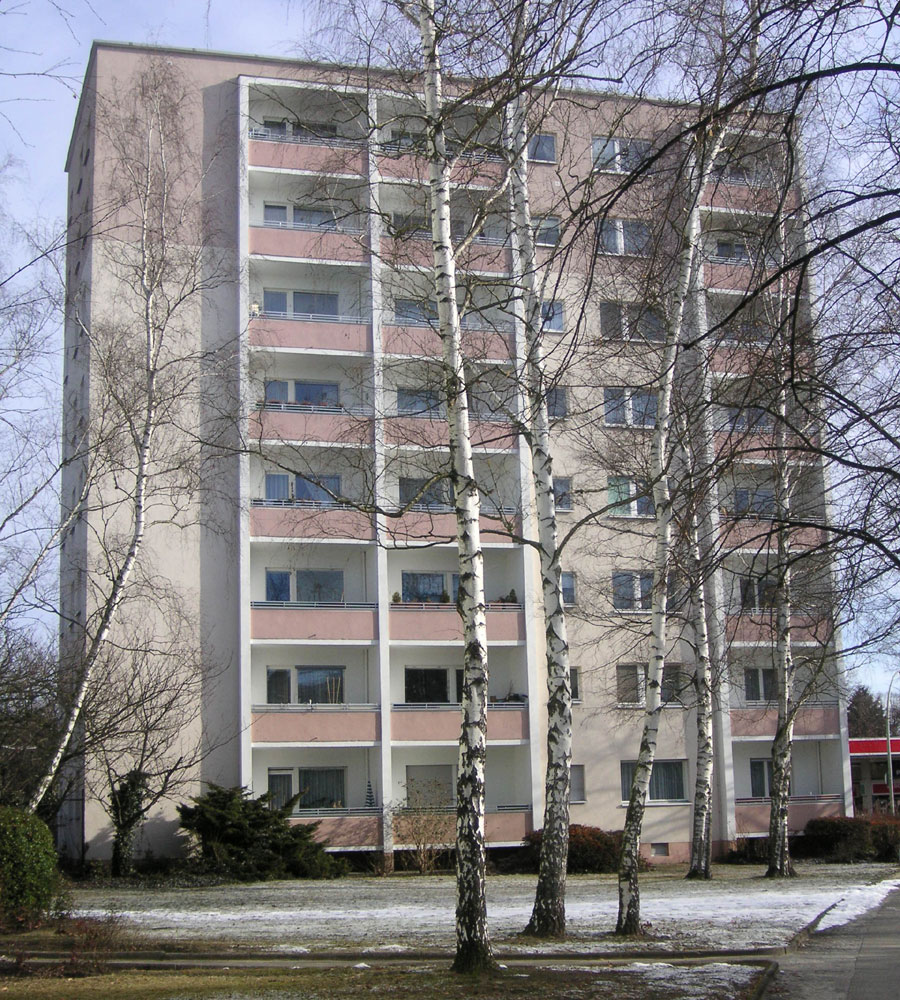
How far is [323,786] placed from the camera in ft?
106

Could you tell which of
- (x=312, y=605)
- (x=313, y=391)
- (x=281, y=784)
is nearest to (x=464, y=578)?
(x=312, y=605)

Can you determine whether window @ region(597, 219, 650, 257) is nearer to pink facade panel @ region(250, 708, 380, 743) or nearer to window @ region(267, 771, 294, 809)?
pink facade panel @ region(250, 708, 380, 743)

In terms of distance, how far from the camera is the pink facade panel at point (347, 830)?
30203 millimetres

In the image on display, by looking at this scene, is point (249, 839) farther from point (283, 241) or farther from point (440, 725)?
point (283, 241)

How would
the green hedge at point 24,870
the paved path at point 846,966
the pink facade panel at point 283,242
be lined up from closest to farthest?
the paved path at point 846,966, the green hedge at point 24,870, the pink facade panel at point 283,242

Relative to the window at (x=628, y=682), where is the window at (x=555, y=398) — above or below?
above

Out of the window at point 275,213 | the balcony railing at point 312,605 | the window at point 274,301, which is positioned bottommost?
the balcony railing at point 312,605

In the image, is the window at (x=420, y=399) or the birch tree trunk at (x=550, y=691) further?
the birch tree trunk at (x=550, y=691)

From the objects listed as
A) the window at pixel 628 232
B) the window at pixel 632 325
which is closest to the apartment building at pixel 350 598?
the window at pixel 632 325

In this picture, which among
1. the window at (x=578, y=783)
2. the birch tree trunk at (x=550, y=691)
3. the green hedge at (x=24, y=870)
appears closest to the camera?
the birch tree trunk at (x=550, y=691)

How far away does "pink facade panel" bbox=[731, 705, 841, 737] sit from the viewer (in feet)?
113

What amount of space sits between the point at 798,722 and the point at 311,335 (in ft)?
62.1

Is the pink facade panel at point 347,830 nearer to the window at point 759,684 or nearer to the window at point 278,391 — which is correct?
the window at point 278,391

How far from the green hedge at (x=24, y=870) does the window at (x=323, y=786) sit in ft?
55.7
